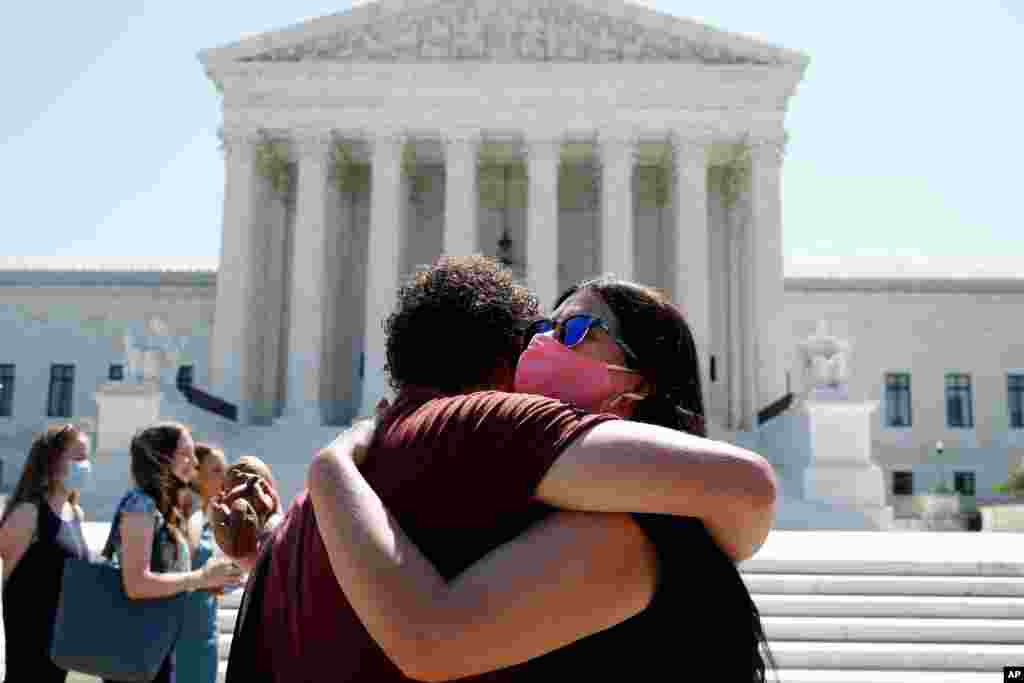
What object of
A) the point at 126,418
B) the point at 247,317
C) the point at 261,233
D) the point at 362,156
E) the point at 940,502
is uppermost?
the point at 362,156

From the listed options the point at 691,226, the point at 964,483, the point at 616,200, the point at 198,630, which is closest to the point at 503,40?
the point at 616,200

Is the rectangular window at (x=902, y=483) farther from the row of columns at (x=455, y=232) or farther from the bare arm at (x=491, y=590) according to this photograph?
the bare arm at (x=491, y=590)

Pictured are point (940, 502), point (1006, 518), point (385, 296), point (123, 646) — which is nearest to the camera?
point (123, 646)

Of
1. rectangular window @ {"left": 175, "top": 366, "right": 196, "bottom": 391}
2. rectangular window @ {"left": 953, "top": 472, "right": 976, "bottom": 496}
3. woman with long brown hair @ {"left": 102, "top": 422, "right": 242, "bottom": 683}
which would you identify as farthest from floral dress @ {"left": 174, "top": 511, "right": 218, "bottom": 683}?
rectangular window @ {"left": 953, "top": 472, "right": 976, "bottom": 496}

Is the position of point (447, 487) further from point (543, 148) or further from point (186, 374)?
point (186, 374)

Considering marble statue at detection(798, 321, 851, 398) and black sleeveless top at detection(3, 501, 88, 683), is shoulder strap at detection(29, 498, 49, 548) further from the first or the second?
marble statue at detection(798, 321, 851, 398)

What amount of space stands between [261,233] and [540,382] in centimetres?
3610

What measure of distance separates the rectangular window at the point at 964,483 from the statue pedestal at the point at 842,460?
2181cm

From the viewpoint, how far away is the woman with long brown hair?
4.87m

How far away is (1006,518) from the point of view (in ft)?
85.6

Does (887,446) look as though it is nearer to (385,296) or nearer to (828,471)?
(828,471)

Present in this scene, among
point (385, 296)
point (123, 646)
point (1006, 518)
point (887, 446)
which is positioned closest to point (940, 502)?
point (887, 446)

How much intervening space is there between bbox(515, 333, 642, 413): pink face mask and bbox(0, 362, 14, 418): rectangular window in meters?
52.7

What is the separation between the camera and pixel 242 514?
3598 mm
